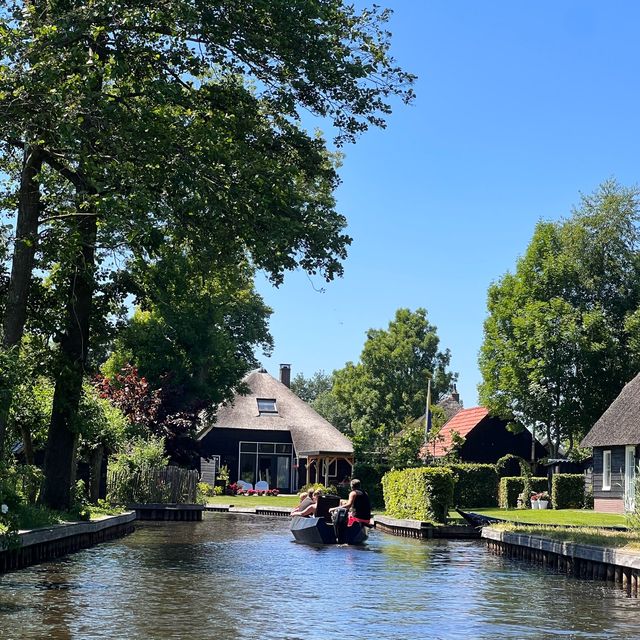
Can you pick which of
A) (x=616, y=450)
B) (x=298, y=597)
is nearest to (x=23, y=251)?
(x=298, y=597)

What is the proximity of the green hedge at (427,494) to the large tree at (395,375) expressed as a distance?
1867 inches

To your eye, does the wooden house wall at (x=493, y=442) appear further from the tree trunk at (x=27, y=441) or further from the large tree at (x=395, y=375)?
the tree trunk at (x=27, y=441)

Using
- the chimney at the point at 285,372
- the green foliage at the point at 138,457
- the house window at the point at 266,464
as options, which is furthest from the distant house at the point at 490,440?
the chimney at the point at 285,372

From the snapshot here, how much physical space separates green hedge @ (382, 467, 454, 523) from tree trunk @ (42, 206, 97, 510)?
1165cm

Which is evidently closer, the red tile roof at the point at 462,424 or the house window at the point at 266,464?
the red tile roof at the point at 462,424

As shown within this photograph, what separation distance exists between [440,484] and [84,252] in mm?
13650

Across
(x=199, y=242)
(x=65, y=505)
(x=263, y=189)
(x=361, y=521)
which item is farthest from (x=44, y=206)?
(x=361, y=521)

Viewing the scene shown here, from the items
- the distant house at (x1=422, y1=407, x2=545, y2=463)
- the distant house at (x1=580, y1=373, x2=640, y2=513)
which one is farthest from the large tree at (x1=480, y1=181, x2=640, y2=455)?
the distant house at (x1=580, y1=373, x2=640, y2=513)

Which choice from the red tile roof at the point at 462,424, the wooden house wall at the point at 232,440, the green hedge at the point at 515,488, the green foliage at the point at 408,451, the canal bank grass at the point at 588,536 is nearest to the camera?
the canal bank grass at the point at 588,536

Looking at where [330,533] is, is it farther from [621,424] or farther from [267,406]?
[267,406]

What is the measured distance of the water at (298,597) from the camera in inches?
554

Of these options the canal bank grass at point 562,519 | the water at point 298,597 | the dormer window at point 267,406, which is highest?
the dormer window at point 267,406

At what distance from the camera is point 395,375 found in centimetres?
8731

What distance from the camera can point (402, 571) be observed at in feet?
72.1
